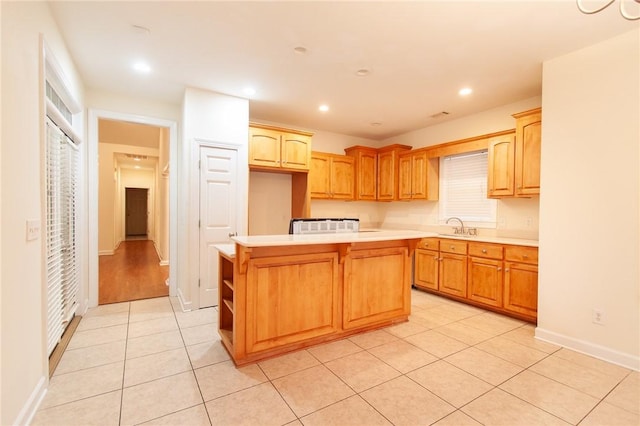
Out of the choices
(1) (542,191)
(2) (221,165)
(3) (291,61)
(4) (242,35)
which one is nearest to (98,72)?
(2) (221,165)

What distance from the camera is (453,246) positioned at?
A: 13.7ft

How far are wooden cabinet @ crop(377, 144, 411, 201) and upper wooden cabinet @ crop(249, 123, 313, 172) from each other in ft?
5.27

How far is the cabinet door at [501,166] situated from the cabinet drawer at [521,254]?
2.38ft

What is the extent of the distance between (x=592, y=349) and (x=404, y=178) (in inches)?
131

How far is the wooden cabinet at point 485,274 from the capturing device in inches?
143

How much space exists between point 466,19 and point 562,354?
9.81 feet

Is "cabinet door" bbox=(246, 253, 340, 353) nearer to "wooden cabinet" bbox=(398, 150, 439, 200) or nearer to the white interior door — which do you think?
the white interior door

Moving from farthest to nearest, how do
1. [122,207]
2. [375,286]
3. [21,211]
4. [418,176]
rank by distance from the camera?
[122,207], [418,176], [375,286], [21,211]

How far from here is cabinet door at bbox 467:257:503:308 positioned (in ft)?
11.9

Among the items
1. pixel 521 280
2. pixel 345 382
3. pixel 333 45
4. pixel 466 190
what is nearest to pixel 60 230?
pixel 345 382

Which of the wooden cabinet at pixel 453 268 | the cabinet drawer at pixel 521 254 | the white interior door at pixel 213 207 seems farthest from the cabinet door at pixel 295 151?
the cabinet drawer at pixel 521 254

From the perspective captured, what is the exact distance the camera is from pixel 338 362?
2469mm

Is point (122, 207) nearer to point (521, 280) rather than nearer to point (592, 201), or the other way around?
point (521, 280)

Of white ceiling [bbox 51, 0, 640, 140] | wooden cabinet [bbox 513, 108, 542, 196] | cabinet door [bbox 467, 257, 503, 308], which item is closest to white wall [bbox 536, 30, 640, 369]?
white ceiling [bbox 51, 0, 640, 140]
